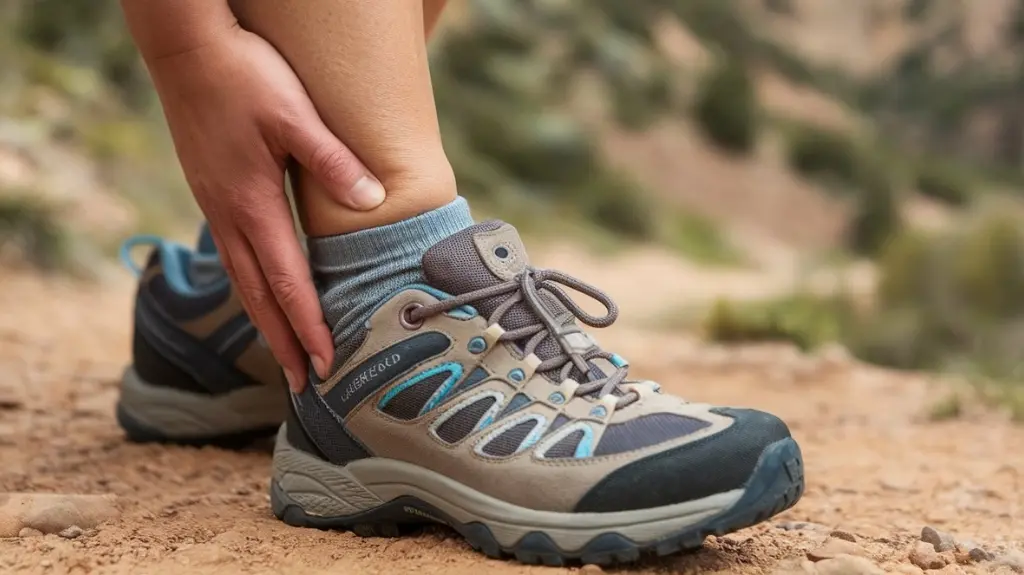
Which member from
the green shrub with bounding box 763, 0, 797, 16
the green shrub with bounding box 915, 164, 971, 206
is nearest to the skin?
the green shrub with bounding box 915, 164, 971, 206

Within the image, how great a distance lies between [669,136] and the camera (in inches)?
508

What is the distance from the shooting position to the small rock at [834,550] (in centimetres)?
107

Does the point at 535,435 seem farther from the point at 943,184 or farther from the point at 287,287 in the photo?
the point at 943,184

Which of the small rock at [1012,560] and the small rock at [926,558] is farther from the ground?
the small rock at [1012,560]

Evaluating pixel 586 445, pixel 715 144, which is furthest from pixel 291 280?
pixel 715 144

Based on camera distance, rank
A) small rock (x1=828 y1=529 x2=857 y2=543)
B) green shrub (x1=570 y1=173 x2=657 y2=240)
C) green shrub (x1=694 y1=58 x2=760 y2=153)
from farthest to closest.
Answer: green shrub (x1=694 y1=58 x2=760 y2=153) → green shrub (x1=570 y1=173 x2=657 y2=240) → small rock (x1=828 y1=529 x2=857 y2=543)

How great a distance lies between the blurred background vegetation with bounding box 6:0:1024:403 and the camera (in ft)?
12.8

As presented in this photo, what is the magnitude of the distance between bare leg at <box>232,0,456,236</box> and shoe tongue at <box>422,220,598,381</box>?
0.07 m

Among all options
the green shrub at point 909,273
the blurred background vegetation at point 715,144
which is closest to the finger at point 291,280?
the blurred background vegetation at point 715,144

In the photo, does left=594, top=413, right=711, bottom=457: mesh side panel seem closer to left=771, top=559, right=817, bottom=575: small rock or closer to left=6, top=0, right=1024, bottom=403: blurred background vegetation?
left=771, top=559, right=817, bottom=575: small rock

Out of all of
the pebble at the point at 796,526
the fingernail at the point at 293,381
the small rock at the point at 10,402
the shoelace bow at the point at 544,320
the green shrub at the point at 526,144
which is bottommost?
the small rock at the point at 10,402

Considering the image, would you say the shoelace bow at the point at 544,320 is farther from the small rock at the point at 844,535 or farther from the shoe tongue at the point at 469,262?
the small rock at the point at 844,535

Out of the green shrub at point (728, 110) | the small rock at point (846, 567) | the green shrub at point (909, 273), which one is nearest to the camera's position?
the small rock at point (846, 567)

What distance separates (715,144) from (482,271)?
41.2 ft
